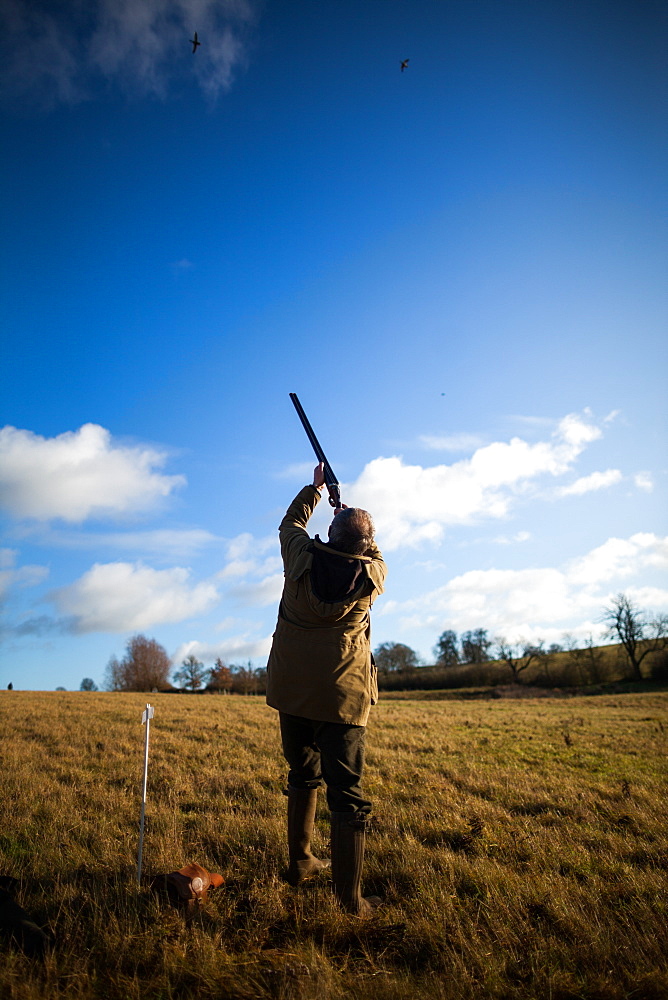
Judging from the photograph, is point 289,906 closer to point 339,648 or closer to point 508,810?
point 339,648

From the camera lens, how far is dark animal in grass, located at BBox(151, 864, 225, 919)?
3.43 m

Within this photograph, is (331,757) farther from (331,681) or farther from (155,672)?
(155,672)

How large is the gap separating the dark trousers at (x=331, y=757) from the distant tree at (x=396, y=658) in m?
81.9

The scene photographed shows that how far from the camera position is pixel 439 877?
4.01 meters

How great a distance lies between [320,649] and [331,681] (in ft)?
0.75

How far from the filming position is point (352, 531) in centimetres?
391

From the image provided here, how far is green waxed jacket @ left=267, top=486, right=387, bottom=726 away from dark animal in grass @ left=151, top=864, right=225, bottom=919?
4.00 ft

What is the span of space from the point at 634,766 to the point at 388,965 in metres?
8.24

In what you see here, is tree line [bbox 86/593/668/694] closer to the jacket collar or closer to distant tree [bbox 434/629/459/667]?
distant tree [bbox 434/629/459/667]

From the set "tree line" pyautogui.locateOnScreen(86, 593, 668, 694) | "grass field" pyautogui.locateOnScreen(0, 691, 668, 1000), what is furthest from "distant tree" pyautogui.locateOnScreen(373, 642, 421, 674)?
"grass field" pyautogui.locateOnScreen(0, 691, 668, 1000)

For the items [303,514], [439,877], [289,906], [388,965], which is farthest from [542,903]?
[303,514]

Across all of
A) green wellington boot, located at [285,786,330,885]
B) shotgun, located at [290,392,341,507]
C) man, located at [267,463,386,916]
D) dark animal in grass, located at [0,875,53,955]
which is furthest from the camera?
shotgun, located at [290,392,341,507]

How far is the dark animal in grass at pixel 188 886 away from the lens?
3.43m

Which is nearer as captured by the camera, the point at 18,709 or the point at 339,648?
the point at 339,648
